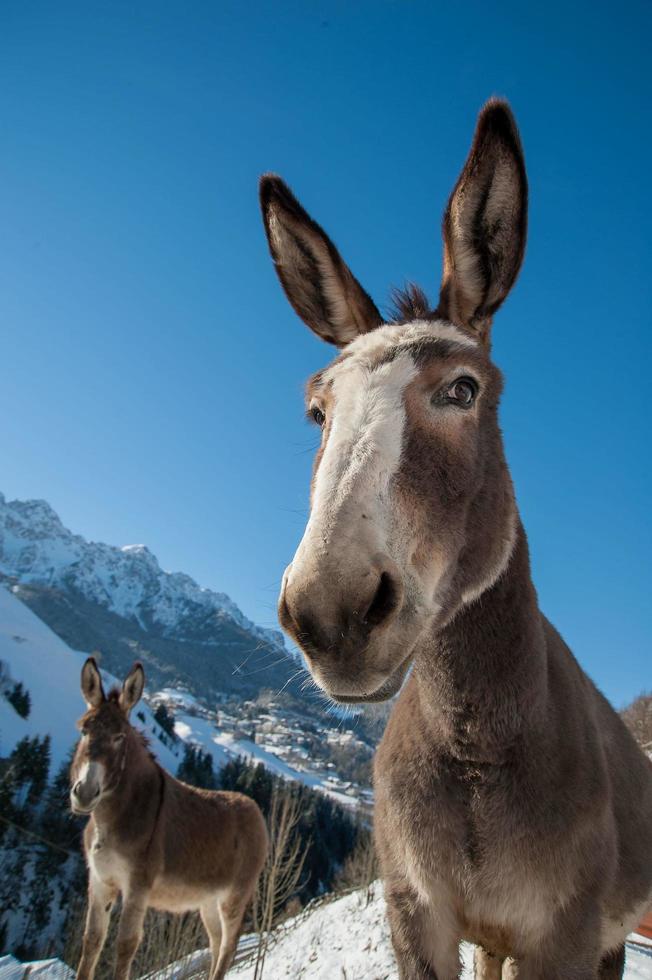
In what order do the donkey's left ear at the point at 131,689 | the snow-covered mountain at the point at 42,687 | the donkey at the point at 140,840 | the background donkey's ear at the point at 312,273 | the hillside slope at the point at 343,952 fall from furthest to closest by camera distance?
A: 1. the snow-covered mountain at the point at 42,687
2. the donkey's left ear at the point at 131,689
3. the hillside slope at the point at 343,952
4. the donkey at the point at 140,840
5. the background donkey's ear at the point at 312,273

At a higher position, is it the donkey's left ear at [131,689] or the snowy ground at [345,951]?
the donkey's left ear at [131,689]

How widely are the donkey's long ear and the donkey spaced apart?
28.3ft

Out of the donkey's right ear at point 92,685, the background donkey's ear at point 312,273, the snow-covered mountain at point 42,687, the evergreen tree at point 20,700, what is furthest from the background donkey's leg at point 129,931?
the evergreen tree at point 20,700

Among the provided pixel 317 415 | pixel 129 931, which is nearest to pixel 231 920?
pixel 129 931

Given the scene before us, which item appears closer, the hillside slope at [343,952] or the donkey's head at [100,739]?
the donkey's head at [100,739]

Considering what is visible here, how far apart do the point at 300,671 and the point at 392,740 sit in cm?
77

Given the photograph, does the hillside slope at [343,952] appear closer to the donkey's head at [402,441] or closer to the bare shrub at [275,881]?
the bare shrub at [275,881]

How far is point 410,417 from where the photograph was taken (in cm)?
221

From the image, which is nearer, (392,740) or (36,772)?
(392,740)

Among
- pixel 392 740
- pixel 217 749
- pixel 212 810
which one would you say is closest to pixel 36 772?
pixel 212 810

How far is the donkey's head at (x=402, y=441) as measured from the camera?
1.59 metres

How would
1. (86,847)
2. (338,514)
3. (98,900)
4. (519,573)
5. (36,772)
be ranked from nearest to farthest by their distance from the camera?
(338,514) → (519,573) → (98,900) → (86,847) → (36,772)

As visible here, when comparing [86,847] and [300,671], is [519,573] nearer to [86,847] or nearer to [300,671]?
[300,671]

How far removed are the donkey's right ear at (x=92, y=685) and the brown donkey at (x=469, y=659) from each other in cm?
815
